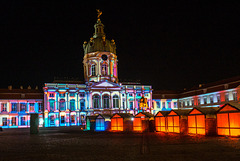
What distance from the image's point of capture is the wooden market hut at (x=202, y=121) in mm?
32375

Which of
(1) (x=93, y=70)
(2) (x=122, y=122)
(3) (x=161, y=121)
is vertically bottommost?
(2) (x=122, y=122)

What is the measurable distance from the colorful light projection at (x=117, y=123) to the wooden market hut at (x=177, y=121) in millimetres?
9276

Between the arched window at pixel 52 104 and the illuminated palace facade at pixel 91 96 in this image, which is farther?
the arched window at pixel 52 104

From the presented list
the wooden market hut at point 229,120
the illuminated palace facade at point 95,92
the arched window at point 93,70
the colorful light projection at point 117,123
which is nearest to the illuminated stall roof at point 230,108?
the wooden market hut at point 229,120

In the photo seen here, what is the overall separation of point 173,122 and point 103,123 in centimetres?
1519

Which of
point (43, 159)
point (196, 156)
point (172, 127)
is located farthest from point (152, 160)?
point (172, 127)

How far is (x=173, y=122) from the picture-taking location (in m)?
39.0

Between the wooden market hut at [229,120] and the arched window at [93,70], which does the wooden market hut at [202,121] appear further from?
the arched window at [93,70]

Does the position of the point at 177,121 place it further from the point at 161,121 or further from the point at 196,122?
the point at 161,121

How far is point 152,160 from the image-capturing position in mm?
15555

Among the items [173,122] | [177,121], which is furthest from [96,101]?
[177,121]

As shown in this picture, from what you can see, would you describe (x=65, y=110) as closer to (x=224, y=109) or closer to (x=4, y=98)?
(x=4, y=98)

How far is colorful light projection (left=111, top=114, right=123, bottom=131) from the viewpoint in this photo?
47044mm

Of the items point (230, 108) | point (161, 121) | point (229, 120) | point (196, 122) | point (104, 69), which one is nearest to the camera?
point (229, 120)
